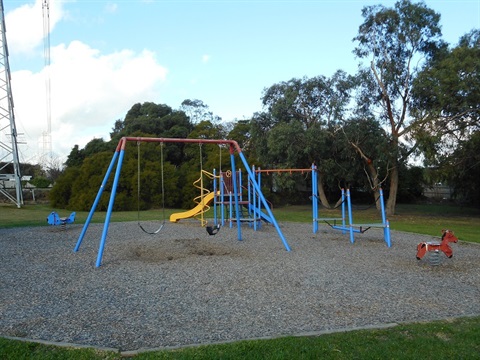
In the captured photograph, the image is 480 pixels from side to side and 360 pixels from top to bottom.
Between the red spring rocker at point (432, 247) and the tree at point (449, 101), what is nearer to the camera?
the red spring rocker at point (432, 247)

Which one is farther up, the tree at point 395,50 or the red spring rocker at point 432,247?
the tree at point 395,50

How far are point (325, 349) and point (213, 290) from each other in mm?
2560

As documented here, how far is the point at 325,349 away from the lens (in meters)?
3.81

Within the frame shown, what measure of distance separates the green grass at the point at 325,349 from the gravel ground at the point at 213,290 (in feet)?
1.00

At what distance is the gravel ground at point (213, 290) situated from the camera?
178 inches

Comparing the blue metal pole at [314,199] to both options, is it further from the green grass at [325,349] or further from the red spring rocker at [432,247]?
the green grass at [325,349]

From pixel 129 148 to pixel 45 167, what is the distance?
30.8 m

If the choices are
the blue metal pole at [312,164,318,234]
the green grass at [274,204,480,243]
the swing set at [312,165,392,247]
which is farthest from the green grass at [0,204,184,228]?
the swing set at [312,165,392,247]

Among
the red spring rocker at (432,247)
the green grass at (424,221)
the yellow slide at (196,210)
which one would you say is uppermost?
the yellow slide at (196,210)

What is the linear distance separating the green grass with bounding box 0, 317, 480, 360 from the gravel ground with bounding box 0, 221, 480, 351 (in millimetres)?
306

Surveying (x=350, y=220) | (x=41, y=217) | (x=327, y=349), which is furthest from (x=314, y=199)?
(x=41, y=217)

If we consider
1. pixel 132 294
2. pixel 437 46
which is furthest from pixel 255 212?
pixel 437 46

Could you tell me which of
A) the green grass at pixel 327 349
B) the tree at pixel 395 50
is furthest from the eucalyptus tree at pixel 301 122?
the green grass at pixel 327 349

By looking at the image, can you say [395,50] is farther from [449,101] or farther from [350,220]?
[350,220]
